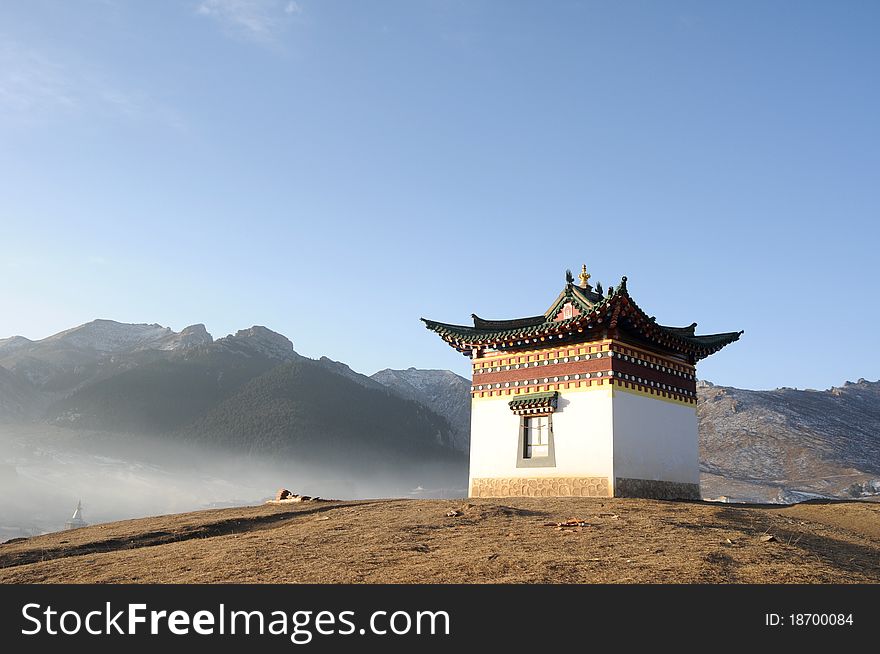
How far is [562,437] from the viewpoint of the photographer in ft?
69.9

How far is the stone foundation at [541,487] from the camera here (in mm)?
20328

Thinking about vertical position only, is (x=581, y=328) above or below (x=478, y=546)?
above

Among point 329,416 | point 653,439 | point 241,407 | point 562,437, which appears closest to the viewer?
point 562,437

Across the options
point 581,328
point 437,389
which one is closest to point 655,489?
point 581,328

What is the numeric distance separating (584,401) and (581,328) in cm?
221

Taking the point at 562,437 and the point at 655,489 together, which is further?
the point at 655,489

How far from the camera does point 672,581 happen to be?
8.66 metres

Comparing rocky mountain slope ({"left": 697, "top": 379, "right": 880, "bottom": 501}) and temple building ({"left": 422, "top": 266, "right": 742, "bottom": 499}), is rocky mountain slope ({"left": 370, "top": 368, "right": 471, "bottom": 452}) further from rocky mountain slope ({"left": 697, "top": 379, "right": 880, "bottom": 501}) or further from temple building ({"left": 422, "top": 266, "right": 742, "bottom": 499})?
Result: temple building ({"left": 422, "top": 266, "right": 742, "bottom": 499})

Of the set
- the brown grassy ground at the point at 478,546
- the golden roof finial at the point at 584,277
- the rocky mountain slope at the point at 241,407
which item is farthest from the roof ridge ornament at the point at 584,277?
the rocky mountain slope at the point at 241,407

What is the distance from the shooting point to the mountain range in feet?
210

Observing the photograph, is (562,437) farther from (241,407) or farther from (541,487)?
(241,407)

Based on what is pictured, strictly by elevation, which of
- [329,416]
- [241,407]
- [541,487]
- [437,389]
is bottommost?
[541,487]

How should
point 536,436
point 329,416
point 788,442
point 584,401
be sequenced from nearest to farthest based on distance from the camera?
1. point 584,401
2. point 536,436
3. point 788,442
4. point 329,416

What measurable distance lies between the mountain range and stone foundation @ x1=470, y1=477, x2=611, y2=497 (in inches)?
1416
